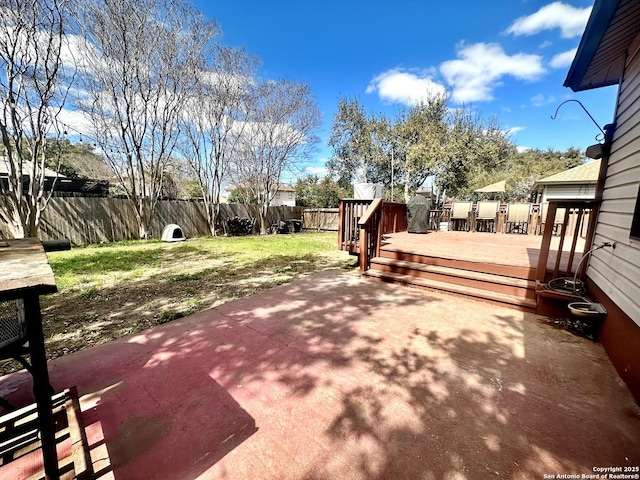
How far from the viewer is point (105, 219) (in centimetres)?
956

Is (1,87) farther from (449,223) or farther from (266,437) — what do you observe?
(449,223)

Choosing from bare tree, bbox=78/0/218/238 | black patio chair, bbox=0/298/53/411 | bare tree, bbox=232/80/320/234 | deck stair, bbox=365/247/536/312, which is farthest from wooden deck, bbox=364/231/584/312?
bare tree, bbox=232/80/320/234

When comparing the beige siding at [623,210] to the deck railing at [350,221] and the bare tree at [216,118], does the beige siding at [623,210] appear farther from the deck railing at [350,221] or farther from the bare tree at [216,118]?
the bare tree at [216,118]

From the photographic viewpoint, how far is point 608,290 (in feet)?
7.95

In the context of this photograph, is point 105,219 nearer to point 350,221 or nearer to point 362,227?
point 350,221

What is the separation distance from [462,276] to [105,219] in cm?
1166

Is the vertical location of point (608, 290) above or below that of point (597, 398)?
above

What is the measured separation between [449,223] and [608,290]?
8432 millimetres

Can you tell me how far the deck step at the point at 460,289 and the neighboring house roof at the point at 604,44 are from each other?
116 inches

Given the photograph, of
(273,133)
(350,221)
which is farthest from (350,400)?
(273,133)

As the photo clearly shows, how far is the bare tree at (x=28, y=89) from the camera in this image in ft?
20.3

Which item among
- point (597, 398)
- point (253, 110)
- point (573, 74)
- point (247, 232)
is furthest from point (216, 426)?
point (253, 110)

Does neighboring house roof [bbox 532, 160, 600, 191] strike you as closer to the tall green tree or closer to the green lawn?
the tall green tree

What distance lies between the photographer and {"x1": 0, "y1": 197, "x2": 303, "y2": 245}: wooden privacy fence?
8445 mm
